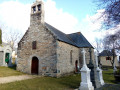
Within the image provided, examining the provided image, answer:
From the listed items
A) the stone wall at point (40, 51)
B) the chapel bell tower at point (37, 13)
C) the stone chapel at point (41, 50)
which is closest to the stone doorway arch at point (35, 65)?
the stone chapel at point (41, 50)

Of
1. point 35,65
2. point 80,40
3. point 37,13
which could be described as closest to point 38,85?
point 35,65

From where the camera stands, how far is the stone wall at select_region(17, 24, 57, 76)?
12309mm

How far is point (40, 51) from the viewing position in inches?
526

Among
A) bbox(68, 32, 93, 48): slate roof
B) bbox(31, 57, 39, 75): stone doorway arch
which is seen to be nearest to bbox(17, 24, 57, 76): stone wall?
bbox(31, 57, 39, 75): stone doorway arch

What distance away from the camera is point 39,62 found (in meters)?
13.1

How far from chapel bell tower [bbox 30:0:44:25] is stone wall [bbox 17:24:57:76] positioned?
0.78 meters

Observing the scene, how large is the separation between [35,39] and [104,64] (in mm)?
34070

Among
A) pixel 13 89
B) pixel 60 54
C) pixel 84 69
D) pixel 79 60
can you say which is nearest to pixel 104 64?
pixel 79 60

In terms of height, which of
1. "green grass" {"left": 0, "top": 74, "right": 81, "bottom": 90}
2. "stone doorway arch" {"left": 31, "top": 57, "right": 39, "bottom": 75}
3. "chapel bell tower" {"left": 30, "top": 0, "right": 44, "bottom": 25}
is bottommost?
"green grass" {"left": 0, "top": 74, "right": 81, "bottom": 90}

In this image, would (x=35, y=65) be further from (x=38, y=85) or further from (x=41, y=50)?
(x=38, y=85)

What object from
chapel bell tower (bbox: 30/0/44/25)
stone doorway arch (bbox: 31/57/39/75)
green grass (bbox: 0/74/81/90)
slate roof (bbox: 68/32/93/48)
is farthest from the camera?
slate roof (bbox: 68/32/93/48)

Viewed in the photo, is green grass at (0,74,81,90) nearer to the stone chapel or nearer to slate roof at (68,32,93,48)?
the stone chapel

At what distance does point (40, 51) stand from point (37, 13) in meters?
5.84

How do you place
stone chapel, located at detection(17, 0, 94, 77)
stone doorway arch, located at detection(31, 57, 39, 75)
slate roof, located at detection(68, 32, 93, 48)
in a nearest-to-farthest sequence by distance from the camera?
stone chapel, located at detection(17, 0, 94, 77)
stone doorway arch, located at detection(31, 57, 39, 75)
slate roof, located at detection(68, 32, 93, 48)
